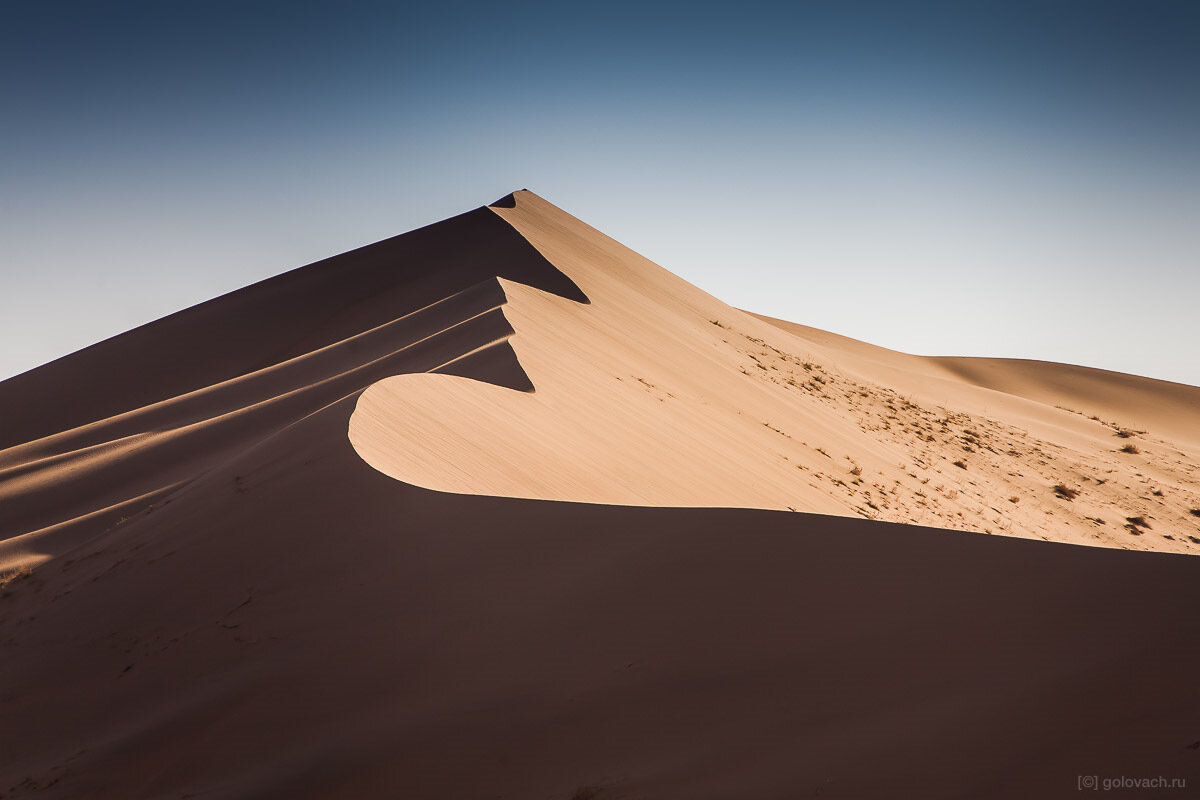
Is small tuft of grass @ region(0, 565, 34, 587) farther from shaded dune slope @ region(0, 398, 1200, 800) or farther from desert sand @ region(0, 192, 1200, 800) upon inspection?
shaded dune slope @ region(0, 398, 1200, 800)

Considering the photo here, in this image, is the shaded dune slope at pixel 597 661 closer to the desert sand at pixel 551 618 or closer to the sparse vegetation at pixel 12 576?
the desert sand at pixel 551 618

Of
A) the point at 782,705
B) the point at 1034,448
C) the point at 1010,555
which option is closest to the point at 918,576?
the point at 1010,555

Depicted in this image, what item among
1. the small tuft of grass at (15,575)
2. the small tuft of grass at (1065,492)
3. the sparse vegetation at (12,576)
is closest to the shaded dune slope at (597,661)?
the sparse vegetation at (12,576)

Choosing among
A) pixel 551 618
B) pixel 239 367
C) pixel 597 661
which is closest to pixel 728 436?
pixel 551 618

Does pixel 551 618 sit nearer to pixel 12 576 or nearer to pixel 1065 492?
pixel 12 576

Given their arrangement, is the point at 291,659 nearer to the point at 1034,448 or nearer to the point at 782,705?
the point at 782,705

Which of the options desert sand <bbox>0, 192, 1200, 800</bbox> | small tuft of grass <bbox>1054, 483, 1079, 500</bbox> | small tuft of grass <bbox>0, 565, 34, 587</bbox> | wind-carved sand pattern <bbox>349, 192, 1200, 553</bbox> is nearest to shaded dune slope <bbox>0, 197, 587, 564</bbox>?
desert sand <bbox>0, 192, 1200, 800</bbox>
